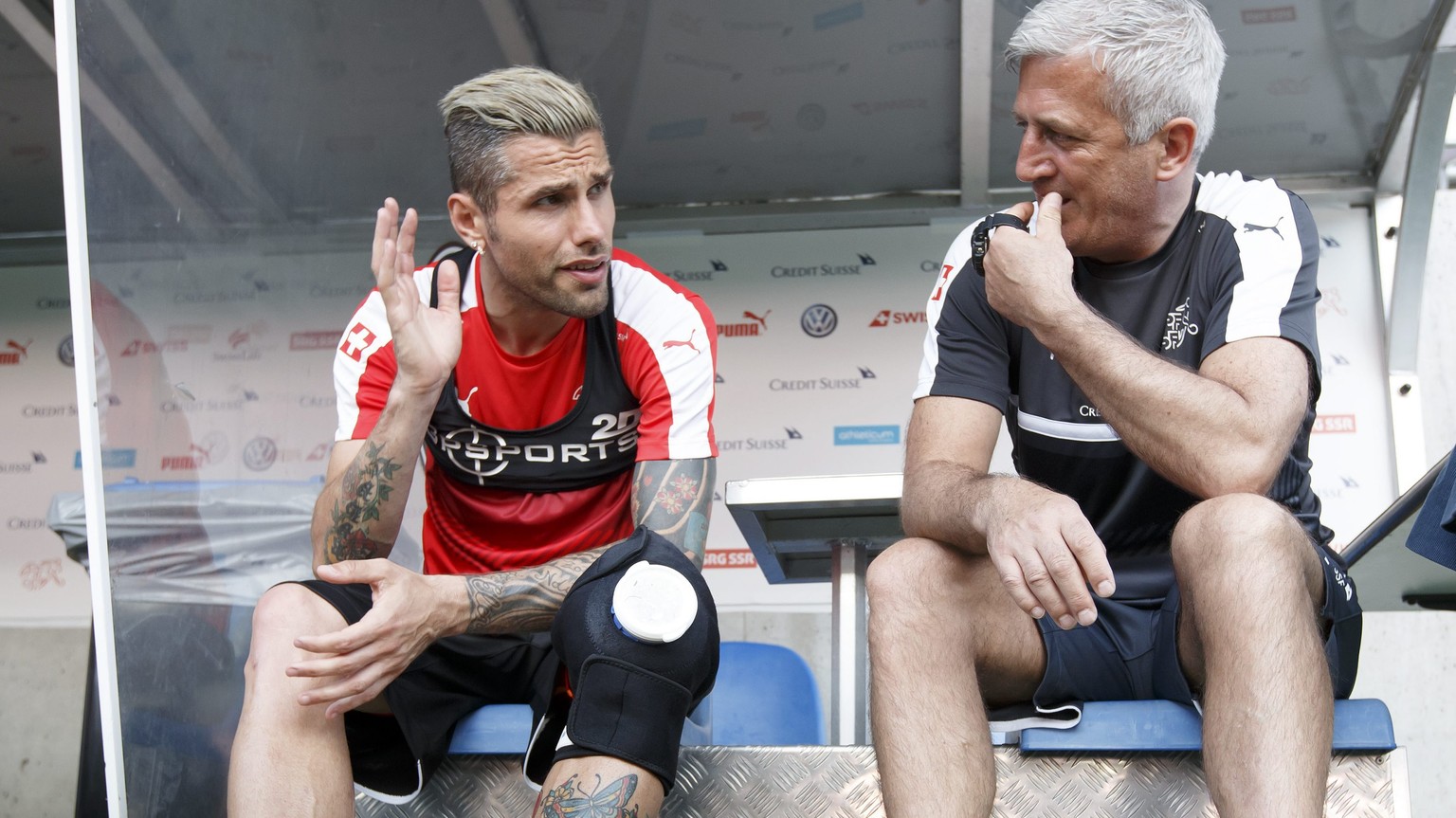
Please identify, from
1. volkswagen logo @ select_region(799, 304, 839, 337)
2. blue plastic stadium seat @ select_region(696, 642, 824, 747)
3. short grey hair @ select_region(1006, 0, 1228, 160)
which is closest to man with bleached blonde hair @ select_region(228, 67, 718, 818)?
short grey hair @ select_region(1006, 0, 1228, 160)

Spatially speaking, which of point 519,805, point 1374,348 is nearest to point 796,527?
point 519,805

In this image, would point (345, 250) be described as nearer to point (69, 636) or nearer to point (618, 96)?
point (618, 96)

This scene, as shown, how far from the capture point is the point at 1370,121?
3.57 meters

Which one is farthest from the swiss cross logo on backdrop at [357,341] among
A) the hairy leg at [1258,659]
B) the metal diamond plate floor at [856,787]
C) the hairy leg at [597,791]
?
the hairy leg at [1258,659]

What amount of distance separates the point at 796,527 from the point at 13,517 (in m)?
3.13

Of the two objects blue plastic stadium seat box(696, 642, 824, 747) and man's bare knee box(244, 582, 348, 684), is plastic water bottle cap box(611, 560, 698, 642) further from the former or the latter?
blue plastic stadium seat box(696, 642, 824, 747)

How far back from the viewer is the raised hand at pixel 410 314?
5.47 ft

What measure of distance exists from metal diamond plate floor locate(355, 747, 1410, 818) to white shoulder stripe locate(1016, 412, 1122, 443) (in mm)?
400

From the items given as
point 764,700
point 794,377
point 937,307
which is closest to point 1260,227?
point 937,307

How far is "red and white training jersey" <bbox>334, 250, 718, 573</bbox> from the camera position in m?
1.79

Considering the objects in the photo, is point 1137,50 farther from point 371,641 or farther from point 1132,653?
point 371,641

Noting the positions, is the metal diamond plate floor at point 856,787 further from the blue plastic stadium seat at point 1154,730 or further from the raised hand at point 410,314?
the raised hand at point 410,314

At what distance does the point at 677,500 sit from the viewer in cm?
167

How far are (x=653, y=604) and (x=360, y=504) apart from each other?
0.56 metres
